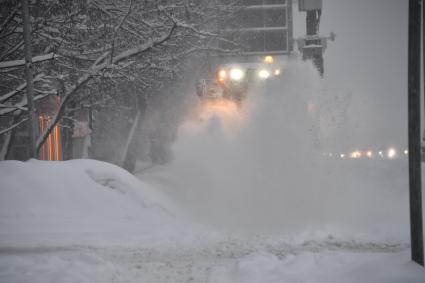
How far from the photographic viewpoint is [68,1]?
36.2 feet

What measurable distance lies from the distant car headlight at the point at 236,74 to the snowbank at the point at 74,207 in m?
7.57

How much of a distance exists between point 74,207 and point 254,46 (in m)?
13.3

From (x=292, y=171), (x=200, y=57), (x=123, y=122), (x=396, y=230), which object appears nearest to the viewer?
(x=396, y=230)

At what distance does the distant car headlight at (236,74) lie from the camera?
16.8 metres

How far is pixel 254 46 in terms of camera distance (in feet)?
66.4

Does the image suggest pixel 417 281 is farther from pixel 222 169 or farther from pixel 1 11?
pixel 1 11

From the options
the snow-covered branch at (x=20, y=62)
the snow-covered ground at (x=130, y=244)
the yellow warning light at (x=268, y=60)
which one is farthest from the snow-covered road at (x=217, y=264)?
the yellow warning light at (x=268, y=60)

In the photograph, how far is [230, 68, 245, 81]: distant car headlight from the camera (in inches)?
663

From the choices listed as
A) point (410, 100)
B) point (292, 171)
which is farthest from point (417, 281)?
point (292, 171)

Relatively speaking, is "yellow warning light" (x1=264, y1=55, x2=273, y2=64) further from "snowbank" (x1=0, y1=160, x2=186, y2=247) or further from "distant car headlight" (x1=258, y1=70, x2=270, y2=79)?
"snowbank" (x1=0, y1=160, x2=186, y2=247)

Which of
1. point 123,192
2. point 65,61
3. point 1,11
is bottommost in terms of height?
point 123,192

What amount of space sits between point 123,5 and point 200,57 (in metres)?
6.16

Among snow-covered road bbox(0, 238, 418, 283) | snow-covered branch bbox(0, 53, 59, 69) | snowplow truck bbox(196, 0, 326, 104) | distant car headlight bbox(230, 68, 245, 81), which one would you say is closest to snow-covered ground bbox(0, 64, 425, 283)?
snow-covered road bbox(0, 238, 418, 283)

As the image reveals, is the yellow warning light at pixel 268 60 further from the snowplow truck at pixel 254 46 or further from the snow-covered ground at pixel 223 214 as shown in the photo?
the snow-covered ground at pixel 223 214
